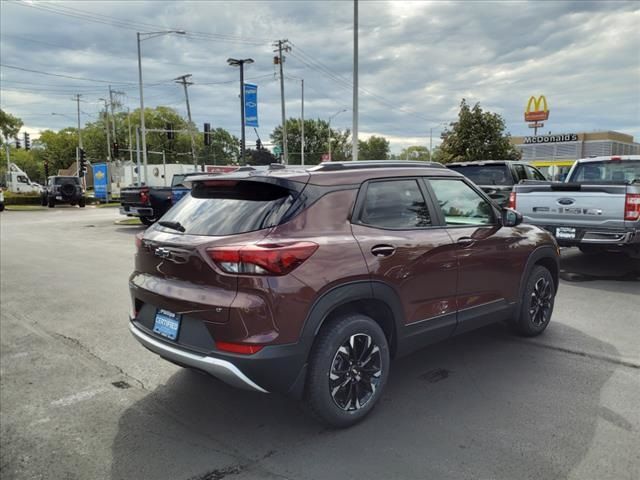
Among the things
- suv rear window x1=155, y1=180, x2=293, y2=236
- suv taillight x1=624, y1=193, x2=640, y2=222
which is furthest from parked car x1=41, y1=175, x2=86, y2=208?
suv taillight x1=624, y1=193, x2=640, y2=222

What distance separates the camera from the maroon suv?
289 cm

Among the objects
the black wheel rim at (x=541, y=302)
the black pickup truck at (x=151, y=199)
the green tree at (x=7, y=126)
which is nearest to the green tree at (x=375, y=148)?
the green tree at (x=7, y=126)

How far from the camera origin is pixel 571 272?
27.9 ft

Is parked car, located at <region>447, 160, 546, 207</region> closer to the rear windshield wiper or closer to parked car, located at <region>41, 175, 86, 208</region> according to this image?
the rear windshield wiper

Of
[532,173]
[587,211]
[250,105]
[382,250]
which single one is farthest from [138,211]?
[250,105]

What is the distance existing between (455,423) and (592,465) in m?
0.82

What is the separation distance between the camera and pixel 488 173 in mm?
11062

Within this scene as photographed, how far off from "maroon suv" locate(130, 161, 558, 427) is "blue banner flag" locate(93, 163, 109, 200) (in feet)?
126

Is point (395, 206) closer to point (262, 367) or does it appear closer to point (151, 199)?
point (262, 367)

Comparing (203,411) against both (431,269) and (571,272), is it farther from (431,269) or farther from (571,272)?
(571,272)

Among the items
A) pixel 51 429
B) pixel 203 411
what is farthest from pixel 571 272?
pixel 51 429

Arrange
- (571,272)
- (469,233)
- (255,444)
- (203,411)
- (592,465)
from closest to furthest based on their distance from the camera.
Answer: (592,465)
(255,444)
(203,411)
(469,233)
(571,272)

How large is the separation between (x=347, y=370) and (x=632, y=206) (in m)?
6.07

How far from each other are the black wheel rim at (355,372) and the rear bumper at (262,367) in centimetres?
27
